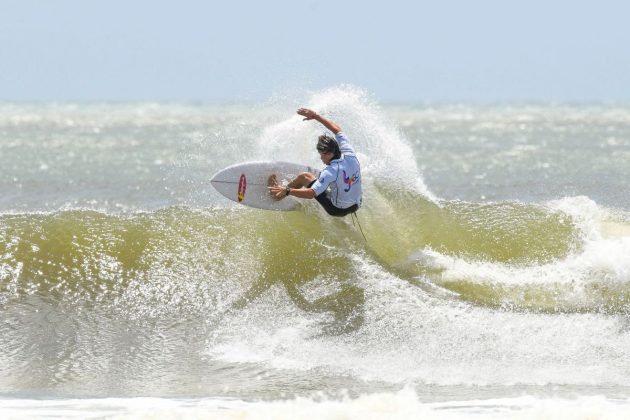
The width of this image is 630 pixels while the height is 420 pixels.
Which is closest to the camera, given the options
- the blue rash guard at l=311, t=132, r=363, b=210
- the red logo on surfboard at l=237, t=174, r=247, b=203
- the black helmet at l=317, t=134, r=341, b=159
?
the blue rash guard at l=311, t=132, r=363, b=210

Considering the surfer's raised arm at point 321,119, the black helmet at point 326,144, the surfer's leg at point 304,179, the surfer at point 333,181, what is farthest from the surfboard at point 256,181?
the black helmet at point 326,144

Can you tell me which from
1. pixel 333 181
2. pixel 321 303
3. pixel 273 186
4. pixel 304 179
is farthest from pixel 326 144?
pixel 321 303

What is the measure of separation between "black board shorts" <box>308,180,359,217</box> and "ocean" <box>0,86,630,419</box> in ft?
1.44

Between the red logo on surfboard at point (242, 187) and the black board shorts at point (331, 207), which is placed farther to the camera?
the red logo on surfboard at point (242, 187)

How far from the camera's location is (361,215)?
11625mm

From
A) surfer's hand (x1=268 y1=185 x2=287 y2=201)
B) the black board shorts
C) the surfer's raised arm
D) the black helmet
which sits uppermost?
the surfer's raised arm

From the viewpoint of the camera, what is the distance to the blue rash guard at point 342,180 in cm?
977

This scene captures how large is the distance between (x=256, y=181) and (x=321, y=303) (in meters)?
2.11

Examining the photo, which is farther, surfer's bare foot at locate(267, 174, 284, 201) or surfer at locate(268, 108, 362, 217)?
surfer's bare foot at locate(267, 174, 284, 201)

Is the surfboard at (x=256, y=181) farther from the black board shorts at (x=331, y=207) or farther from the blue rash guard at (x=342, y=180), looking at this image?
the blue rash guard at (x=342, y=180)

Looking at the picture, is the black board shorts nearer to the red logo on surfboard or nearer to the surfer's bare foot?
the surfer's bare foot

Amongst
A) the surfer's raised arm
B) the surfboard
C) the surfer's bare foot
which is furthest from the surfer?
the surfboard

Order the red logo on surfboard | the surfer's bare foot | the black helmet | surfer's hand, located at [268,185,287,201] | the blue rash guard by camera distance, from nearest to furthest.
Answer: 1. the blue rash guard
2. the black helmet
3. surfer's hand, located at [268,185,287,201]
4. the surfer's bare foot
5. the red logo on surfboard

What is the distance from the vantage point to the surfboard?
11.0 metres
